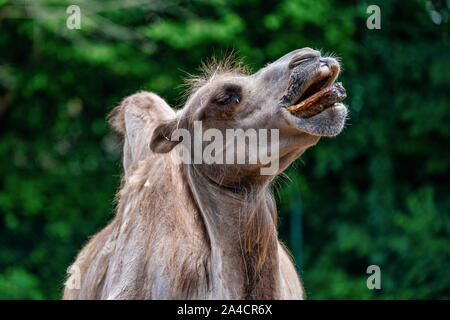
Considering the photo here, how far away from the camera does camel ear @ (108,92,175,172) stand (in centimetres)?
500

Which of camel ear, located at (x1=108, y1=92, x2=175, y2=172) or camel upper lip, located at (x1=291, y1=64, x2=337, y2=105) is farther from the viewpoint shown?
camel ear, located at (x1=108, y1=92, x2=175, y2=172)

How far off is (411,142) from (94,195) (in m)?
5.09

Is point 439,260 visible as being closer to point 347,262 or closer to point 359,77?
point 347,262

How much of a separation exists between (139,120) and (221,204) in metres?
1.45

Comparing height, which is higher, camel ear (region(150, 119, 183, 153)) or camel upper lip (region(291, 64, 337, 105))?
camel upper lip (region(291, 64, 337, 105))

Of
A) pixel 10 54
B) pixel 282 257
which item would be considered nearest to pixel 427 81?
pixel 10 54

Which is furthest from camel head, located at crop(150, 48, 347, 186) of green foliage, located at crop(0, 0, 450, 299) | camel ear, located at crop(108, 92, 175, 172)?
green foliage, located at crop(0, 0, 450, 299)

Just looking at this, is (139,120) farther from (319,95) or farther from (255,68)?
(255,68)

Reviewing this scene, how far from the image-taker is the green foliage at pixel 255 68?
433 inches

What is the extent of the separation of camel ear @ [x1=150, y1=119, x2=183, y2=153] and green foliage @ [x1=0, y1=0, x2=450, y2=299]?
20.9ft

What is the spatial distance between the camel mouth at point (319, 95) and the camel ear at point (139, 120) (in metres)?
1.55

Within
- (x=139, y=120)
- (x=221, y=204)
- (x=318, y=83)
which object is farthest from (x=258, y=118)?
(x=139, y=120)

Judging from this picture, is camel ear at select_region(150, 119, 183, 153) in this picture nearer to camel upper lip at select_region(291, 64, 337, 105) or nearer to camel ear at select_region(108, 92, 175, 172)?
camel ear at select_region(108, 92, 175, 172)

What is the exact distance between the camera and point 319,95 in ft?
11.6
